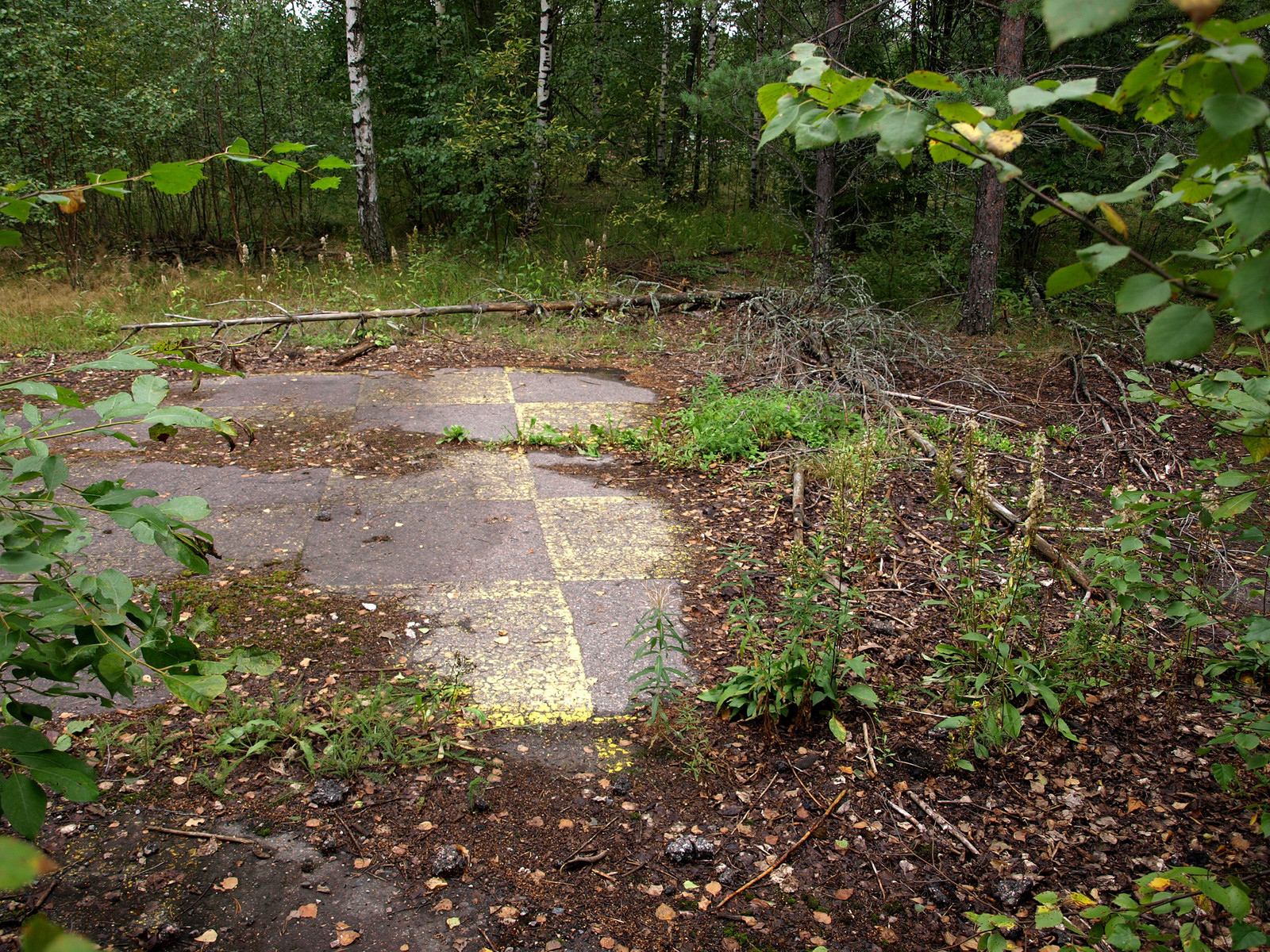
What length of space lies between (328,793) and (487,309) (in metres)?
6.88

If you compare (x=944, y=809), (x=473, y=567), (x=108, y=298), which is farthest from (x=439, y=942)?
(x=108, y=298)

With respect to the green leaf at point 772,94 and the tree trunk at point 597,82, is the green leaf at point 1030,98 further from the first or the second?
the tree trunk at point 597,82

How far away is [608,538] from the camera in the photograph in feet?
14.5

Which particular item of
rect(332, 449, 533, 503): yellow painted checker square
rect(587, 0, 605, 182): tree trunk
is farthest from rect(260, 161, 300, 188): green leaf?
rect(587, 0, 605, 182): tree trunk

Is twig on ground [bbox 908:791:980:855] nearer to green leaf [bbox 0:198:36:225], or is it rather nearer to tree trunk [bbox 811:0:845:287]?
green leaf [bbox 0:198:36:225]

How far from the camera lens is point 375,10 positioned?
12.5 meters

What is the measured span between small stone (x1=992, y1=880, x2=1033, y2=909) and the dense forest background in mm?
7152

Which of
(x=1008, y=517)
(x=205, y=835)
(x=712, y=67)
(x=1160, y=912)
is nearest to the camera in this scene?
(x=1160, y=912)

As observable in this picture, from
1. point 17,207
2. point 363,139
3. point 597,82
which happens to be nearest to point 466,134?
point 363,139

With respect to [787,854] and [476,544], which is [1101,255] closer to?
[787,854]

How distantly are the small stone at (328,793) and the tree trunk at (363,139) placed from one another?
977cm

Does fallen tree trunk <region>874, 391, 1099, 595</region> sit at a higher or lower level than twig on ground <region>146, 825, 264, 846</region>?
higher

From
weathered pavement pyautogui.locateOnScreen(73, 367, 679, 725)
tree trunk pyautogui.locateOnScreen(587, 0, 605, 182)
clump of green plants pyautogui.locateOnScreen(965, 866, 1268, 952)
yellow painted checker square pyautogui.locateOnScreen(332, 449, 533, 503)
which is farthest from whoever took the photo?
tree trunk pyautogui.locateOnScreen(587, 0, 605, 182)

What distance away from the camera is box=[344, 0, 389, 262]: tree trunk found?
10383 millimetres
